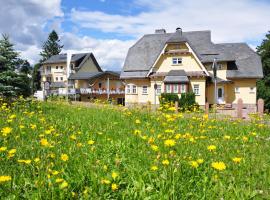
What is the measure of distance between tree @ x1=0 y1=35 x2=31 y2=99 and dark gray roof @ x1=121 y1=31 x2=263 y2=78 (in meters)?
22.3

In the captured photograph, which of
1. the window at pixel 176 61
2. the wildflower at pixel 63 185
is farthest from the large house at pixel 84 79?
the wildflower at pixel 63 185

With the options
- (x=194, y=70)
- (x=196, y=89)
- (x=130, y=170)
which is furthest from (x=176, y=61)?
(x=130, y=170)

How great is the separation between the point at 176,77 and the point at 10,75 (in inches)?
932

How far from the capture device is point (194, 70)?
40.4 m

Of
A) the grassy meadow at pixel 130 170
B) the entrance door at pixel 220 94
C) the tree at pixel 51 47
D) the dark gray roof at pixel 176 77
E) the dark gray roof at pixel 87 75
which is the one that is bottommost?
the grassy meadow at pixel 130 170

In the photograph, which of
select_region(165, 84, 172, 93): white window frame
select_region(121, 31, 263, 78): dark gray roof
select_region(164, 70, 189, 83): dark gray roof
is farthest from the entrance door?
select_region(165, 84, 172, 93): white window frame

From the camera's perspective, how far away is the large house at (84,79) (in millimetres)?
58056

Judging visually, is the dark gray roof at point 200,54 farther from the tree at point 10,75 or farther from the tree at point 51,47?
the tree at point 51,47

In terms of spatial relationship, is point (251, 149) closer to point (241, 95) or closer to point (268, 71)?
point (241, 95)

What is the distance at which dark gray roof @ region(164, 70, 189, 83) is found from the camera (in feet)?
131

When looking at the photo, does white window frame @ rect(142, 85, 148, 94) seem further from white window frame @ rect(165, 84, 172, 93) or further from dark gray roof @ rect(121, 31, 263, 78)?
white window frame @ rect(165, 84, 172, 93)

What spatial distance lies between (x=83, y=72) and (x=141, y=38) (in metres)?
23.0

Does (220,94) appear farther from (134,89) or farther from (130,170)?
(130,170)

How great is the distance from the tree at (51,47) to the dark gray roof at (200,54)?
57.0 meters
